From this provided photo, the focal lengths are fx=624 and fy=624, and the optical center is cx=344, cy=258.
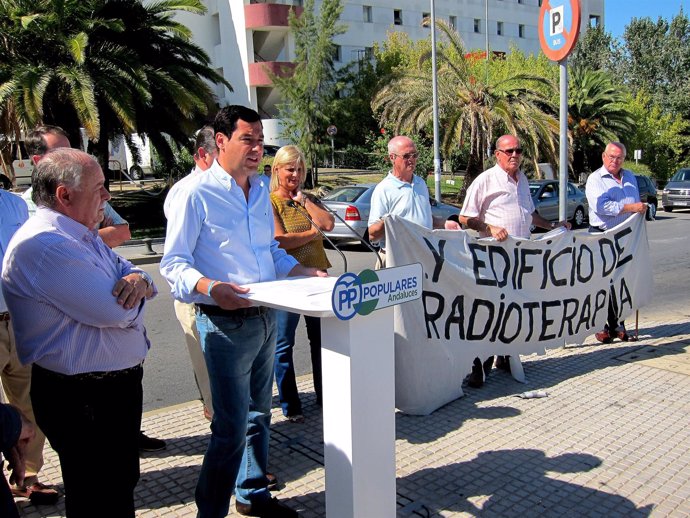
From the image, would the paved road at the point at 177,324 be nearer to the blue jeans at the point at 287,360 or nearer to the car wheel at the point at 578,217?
the blue jeans at the point at 287,360

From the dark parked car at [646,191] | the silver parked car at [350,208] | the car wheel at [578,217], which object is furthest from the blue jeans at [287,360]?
the dark parked car at [646,191]

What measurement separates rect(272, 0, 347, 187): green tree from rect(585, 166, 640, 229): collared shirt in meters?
20.1

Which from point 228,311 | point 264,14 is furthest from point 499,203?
point 264,14

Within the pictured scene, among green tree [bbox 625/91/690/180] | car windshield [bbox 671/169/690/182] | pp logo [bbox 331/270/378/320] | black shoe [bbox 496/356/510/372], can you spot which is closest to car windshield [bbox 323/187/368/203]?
black shoe [bbox 496/356/510/372]

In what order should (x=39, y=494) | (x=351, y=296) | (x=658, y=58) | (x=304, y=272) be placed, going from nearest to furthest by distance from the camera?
1. (x=351, y=296)
2. (x=304, y=272)
3. (x=39, y=494)
4. (x=658, y=58)

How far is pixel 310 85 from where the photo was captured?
90.0 feet

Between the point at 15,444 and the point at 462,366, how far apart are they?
11.0 ft

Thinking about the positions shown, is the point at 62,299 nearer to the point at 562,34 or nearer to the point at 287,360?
the point at 287,360

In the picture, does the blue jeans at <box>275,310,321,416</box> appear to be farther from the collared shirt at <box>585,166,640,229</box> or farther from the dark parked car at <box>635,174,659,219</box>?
the dark parked car at <box>635,174,659,219</box>

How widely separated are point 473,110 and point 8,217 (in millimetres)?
20934

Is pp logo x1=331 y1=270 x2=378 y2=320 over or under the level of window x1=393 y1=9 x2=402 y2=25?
under

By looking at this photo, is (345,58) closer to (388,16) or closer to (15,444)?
(388,16)

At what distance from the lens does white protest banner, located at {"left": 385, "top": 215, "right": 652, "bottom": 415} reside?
455 centimetres

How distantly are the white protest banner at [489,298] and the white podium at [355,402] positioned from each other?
6.08 ft
